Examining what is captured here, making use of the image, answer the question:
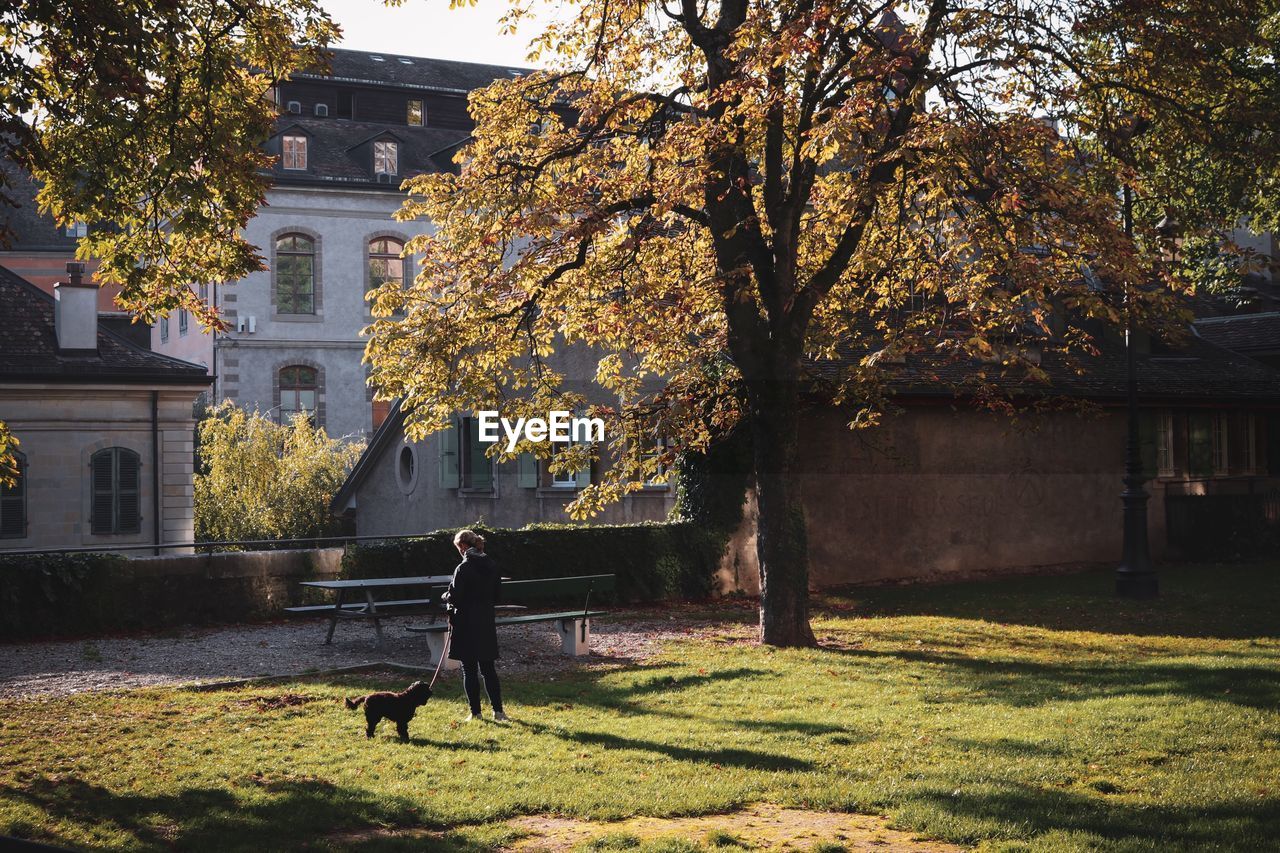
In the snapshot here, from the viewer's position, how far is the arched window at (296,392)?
49.5 metres

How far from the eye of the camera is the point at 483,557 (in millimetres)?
11688

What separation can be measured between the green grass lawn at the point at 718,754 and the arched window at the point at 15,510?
1861 cm

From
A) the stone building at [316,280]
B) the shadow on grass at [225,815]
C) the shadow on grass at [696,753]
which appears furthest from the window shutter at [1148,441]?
the stone building at [316,280]

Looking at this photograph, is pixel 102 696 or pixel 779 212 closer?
pixel 102 696

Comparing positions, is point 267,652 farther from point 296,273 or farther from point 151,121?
point 296,273

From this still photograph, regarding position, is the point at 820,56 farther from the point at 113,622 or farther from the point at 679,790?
the point at 113,622

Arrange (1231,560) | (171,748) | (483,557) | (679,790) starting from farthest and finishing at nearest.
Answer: (1231,560)
(483,557)
(171,748)
(679,790)

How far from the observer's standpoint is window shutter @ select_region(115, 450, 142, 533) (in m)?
30.5

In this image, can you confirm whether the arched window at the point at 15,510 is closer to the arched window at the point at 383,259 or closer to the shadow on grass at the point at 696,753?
the arched window at the point at 383,259

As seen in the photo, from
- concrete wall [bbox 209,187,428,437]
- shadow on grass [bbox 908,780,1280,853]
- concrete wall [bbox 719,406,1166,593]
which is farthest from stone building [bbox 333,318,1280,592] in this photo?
concrete wall [bbox 209,187,428,437]

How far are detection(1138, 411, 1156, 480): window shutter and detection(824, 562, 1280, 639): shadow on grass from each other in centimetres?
310

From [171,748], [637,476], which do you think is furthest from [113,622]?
[171,748]

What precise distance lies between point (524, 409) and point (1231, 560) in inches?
695

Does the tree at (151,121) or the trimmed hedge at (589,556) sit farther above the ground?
the tree at (151,121)
